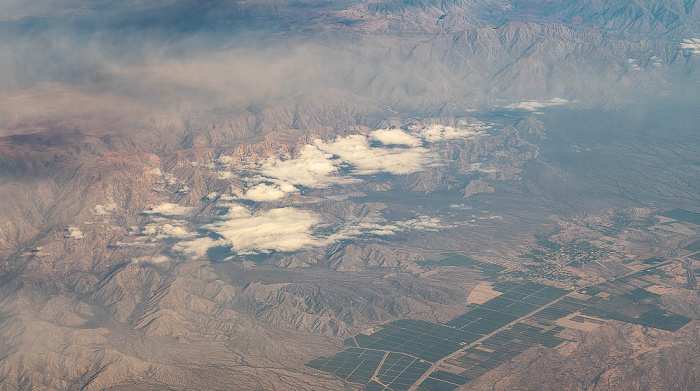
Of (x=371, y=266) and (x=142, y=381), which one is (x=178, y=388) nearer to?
(x=142, y=381)

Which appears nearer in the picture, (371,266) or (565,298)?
(565,298)

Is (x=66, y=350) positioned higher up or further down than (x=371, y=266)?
higher up

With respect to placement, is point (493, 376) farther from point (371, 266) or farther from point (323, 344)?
point (371, 266)

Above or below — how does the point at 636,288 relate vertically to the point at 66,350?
below

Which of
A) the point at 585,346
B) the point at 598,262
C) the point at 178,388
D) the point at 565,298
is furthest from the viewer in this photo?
the point at 598,262

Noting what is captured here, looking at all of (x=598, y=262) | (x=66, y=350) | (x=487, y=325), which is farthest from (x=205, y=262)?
(x=598, y=262)

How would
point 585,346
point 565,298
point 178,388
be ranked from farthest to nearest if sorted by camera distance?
point 565,298, point 585,346, point 178,388

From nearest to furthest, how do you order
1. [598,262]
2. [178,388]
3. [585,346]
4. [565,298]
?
[178,388], [585,346], [565,298], [598,262]

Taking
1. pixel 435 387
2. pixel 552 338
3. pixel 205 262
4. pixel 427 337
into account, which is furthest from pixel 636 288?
pixel 205 262

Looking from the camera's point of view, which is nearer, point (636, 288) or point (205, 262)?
point (636, 288)
